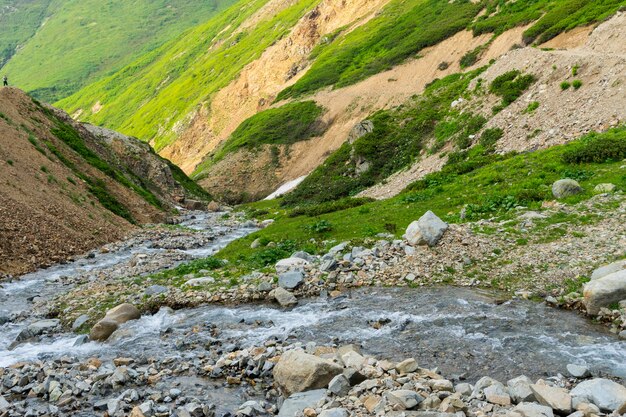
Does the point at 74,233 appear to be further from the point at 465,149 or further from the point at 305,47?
the point at 305,47

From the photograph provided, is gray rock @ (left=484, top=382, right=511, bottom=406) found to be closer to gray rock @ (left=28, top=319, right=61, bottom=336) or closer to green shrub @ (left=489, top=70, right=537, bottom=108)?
gray rock @ (left=28, top=319, right=61, bottom=336)

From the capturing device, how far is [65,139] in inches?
2164

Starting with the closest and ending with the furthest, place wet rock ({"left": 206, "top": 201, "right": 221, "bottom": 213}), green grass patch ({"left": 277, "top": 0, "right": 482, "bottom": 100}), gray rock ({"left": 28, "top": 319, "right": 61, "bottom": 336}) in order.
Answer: gray rock ({"left": 28, "top": 319, "right": 61, "bottom": 336})
wet rock ({"left": 206, "top": 201, "right": 221, "bottom": 213})
green grass patch ({"left": 277, "top": 0, "right": 482, "bottom": 100})

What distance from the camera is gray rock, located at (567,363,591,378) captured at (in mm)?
11320

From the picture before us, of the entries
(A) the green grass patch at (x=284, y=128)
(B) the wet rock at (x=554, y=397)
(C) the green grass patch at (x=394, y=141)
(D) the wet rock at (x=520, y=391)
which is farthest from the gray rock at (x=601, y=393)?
(A) the green grass patch at (x=284, y=128)

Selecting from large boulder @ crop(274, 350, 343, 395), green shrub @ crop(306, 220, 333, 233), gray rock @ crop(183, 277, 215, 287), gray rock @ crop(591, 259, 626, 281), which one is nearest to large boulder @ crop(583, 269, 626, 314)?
gray rock @ crop(591, 259, 626, 281)

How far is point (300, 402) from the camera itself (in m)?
10.9

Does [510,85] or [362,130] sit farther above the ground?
[362,130]

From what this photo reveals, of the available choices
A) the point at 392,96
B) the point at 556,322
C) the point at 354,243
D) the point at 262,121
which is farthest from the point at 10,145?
the point at 262,121

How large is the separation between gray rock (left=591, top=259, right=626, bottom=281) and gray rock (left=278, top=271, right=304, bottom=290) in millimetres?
10573

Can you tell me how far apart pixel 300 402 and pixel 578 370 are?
22.2ft

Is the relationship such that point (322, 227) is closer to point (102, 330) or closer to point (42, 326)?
point (102, 330)

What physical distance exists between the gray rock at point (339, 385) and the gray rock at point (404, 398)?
1222 mm

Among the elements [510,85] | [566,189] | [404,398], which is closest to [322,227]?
[566,189]
